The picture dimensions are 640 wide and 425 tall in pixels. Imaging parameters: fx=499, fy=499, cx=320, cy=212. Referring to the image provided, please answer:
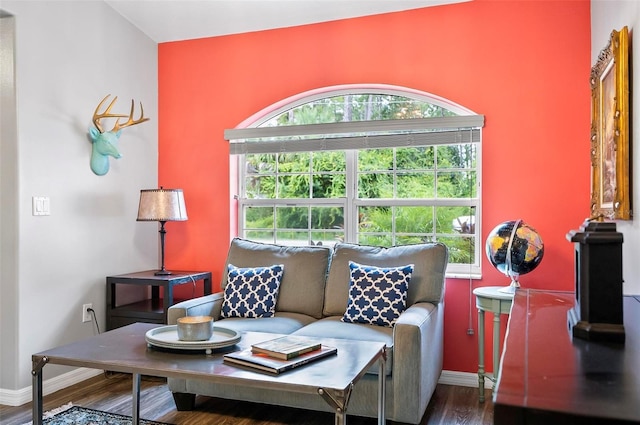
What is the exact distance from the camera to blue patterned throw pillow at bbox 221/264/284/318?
315cm

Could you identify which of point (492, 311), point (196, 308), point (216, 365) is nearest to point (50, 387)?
point (196, 308)

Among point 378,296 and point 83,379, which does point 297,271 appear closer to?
point 378,296

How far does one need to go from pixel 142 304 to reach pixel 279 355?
227 centimetres

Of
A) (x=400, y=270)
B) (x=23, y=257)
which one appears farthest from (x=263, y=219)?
(x=23, y=257)

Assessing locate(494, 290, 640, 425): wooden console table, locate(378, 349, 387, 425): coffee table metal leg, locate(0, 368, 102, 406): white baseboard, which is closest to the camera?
locate(494, 290, 640, 425): wooden console table

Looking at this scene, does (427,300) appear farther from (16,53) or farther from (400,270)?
(16,53)

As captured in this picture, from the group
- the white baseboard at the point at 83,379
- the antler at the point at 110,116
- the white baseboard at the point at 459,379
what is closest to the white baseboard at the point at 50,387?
the white baseboard at the point at 83,379

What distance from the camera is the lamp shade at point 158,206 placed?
356 cm

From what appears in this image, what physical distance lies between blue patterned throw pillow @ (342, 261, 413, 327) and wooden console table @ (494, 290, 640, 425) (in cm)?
163

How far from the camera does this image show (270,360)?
5.85 ft

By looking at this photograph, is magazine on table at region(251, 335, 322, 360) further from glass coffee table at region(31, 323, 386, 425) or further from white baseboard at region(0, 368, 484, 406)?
white baseboard at region(0, 368, 484, 406)

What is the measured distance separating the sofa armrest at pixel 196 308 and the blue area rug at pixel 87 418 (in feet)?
1.82

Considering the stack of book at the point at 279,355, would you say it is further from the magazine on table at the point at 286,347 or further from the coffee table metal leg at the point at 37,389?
the coffee table metal leg at the point at 37,389

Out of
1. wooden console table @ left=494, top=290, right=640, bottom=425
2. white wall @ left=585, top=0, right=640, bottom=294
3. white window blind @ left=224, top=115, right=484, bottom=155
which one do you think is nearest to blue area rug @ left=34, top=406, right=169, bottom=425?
white window blind @ left=224, top=115, right=484, bottom=155
